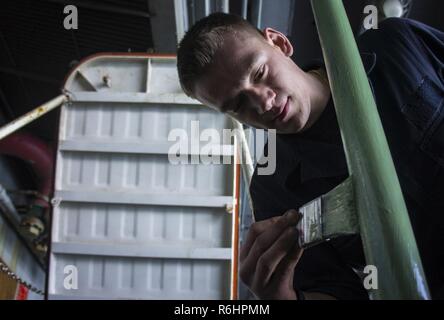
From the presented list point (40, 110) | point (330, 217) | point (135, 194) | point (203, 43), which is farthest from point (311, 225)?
point (40, 110)

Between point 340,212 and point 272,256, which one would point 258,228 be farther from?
point 340,212

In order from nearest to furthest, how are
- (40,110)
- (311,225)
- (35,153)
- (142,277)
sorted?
(311,225) → (40,110) → (142,277) → (35,153)

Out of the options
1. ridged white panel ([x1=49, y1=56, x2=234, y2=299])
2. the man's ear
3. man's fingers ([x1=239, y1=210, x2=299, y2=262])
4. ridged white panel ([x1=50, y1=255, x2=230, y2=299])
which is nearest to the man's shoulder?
the man's ear

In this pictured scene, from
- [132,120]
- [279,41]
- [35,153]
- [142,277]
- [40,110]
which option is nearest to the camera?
[279,41]

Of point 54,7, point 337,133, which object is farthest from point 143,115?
point 337,133

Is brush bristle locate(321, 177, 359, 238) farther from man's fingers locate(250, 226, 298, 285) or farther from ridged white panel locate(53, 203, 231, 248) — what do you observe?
ridged white panel locate(53, 203, 231, 248)

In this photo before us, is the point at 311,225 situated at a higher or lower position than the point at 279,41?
lower

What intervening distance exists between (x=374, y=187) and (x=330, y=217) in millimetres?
107

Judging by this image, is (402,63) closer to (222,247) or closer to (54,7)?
(222,247)

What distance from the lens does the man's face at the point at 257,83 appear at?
1.01 meters

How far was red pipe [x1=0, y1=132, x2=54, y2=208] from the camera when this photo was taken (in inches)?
125

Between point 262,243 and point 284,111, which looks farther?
point 284,111

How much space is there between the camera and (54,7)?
8.07 ft

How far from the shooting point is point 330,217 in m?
0.63
